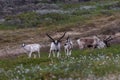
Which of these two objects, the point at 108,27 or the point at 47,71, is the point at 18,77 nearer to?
the point at 47,71

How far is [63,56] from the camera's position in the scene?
32500mm

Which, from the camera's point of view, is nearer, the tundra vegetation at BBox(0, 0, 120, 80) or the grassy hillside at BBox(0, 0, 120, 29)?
the tundra vegetation at BBox(0, 0, 120, 80)

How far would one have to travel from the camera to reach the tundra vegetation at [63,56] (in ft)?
70.9

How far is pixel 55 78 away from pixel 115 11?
59987 millimetres

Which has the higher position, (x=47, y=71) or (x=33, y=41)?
(x=47, y=71)

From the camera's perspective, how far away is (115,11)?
79.6 meters

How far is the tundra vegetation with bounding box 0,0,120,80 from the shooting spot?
21.6 meters

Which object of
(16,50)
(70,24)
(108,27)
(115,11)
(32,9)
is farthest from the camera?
(32,9)

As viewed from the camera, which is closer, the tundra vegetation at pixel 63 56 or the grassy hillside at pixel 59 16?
the tundra vegetation at pixel 63 56

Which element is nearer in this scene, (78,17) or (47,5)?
(78,17)

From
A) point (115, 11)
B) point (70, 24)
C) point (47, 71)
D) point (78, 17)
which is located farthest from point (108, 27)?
point (47, 71)

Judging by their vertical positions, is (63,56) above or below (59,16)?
above

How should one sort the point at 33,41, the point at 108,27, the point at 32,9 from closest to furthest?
the point at 33,41, the point at 108,27, the point at 32,9

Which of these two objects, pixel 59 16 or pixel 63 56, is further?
pixel 59 16
